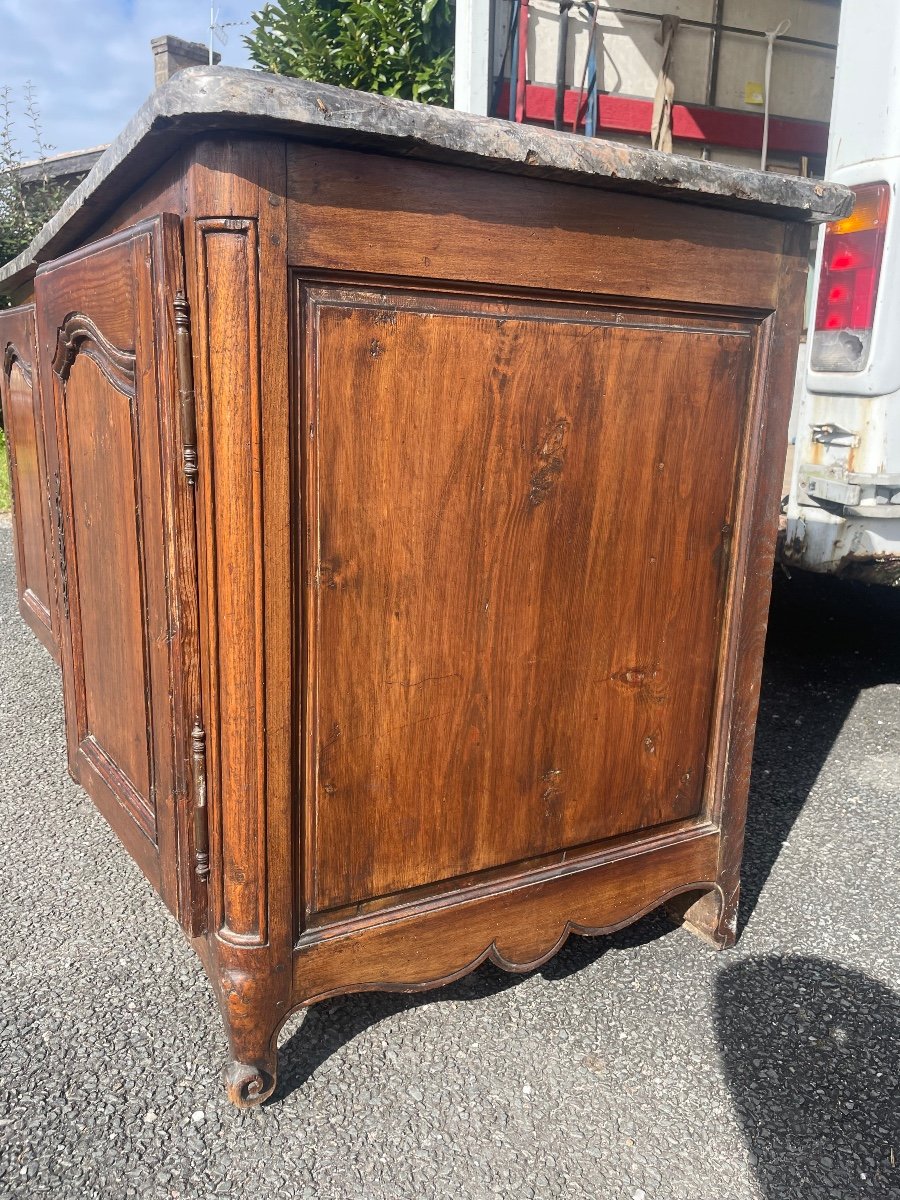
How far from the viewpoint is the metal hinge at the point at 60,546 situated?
2.07 meters

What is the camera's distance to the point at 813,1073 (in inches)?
62.6

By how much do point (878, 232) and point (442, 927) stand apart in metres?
2.05

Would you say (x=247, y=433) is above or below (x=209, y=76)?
below

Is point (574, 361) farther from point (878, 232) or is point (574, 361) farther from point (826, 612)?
point (826, 612)

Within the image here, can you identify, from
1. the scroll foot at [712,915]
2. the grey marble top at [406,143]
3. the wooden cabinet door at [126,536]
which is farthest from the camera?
the scroll foot at [712,915]

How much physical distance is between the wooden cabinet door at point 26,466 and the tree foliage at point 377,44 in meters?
3.25

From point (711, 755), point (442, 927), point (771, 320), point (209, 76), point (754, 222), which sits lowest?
point (442, 927)

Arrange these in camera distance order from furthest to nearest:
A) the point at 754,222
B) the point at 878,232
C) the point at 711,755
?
the point at 878,232
the point at 711,755
the point at 754,222

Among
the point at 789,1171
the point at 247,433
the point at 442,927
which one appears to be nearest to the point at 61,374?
the point at 247,433

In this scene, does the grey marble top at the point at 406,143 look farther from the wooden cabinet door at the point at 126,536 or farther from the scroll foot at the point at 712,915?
the scroll foot at the point at 712,915

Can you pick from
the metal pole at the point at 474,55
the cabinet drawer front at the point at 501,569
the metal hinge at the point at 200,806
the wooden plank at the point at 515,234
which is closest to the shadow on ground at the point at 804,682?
the cabinet drawer front at the point at 501,569

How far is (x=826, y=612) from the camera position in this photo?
436 centimetres

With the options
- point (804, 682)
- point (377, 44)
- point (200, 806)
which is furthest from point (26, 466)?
point (377, 44)

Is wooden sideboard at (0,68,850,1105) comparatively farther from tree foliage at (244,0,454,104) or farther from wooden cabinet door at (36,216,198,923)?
tree foliage at (244,0,454,104)
